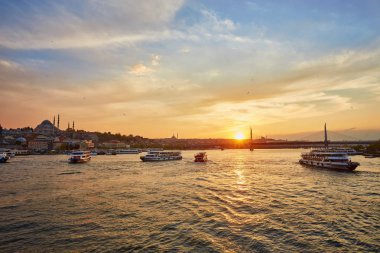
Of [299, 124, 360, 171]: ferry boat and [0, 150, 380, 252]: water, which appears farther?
[299, 124, 360, 171]: ferry boat

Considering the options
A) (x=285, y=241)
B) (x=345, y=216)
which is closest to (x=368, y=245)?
(x=285, y=241)

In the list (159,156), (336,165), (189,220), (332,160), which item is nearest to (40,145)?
(159,156)

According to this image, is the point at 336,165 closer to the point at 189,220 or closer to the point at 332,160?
the point at 332,160

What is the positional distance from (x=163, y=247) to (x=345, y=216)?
1608 centimetres

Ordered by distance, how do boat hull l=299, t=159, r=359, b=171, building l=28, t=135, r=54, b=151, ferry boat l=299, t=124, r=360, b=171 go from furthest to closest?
building l=28, t=135, r=54, b=151 → ferry boat l=299, t=124, r=360, b=171 → boat hull l=299, t=159, r=359, b=171

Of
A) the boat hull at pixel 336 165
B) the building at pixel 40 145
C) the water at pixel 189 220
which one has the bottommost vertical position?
the water at pixel 189 220

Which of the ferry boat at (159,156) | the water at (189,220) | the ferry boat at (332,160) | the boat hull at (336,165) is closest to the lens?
the water at (189,220)

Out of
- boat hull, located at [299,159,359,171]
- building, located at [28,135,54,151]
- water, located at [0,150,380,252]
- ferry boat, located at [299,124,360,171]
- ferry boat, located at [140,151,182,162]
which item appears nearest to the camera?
water, located at [0,150,380,252]

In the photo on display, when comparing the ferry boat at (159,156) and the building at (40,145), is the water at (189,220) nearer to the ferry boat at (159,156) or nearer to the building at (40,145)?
the ferry boat at (159,156)

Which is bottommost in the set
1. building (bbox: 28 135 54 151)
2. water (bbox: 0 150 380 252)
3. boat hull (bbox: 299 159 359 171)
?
water (bbox: 0 150 380 252)

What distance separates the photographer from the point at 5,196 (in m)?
32.7

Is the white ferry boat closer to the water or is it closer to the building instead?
the water

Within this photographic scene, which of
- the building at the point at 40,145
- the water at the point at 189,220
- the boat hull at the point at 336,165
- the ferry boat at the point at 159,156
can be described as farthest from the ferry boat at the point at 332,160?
the building at the point at 40,145

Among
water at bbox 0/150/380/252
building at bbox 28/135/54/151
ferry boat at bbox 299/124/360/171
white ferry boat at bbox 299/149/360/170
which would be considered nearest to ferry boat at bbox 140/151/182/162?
ferry boat at bbox 299/124/360/171
